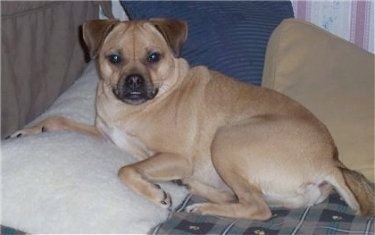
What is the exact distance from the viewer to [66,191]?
225 centimetres

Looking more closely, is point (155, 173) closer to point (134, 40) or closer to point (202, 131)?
point (202, 131)

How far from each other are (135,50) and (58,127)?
→ 0.46m

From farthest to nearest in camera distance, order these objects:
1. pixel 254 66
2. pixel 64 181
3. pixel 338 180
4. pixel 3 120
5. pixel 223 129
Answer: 1. pixel 254 66
2. pixel 3 120
3. pixel 223 129
4. pixel 338 180
5. pixel 64 181

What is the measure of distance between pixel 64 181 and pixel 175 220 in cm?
42

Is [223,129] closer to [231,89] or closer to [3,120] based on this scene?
[231,89]

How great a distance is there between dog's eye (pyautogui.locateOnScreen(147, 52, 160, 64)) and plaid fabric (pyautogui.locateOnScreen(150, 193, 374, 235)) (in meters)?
0.62

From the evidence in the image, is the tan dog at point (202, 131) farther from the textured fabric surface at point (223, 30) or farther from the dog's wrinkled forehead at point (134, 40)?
the textured fabric surface at point (223, 30)

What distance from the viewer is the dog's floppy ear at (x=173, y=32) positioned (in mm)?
2715

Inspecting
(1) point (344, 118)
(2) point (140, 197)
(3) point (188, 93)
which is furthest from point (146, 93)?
(1) point (344, 118)

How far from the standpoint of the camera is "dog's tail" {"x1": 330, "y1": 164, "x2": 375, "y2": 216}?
243cm

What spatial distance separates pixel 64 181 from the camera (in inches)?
89.8

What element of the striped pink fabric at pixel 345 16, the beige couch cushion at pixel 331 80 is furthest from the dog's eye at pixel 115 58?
the striped pink fabric at pixel 345 16

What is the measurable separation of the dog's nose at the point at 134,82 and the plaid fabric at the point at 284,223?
0.51 metres

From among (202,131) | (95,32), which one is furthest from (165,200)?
(95,32)
